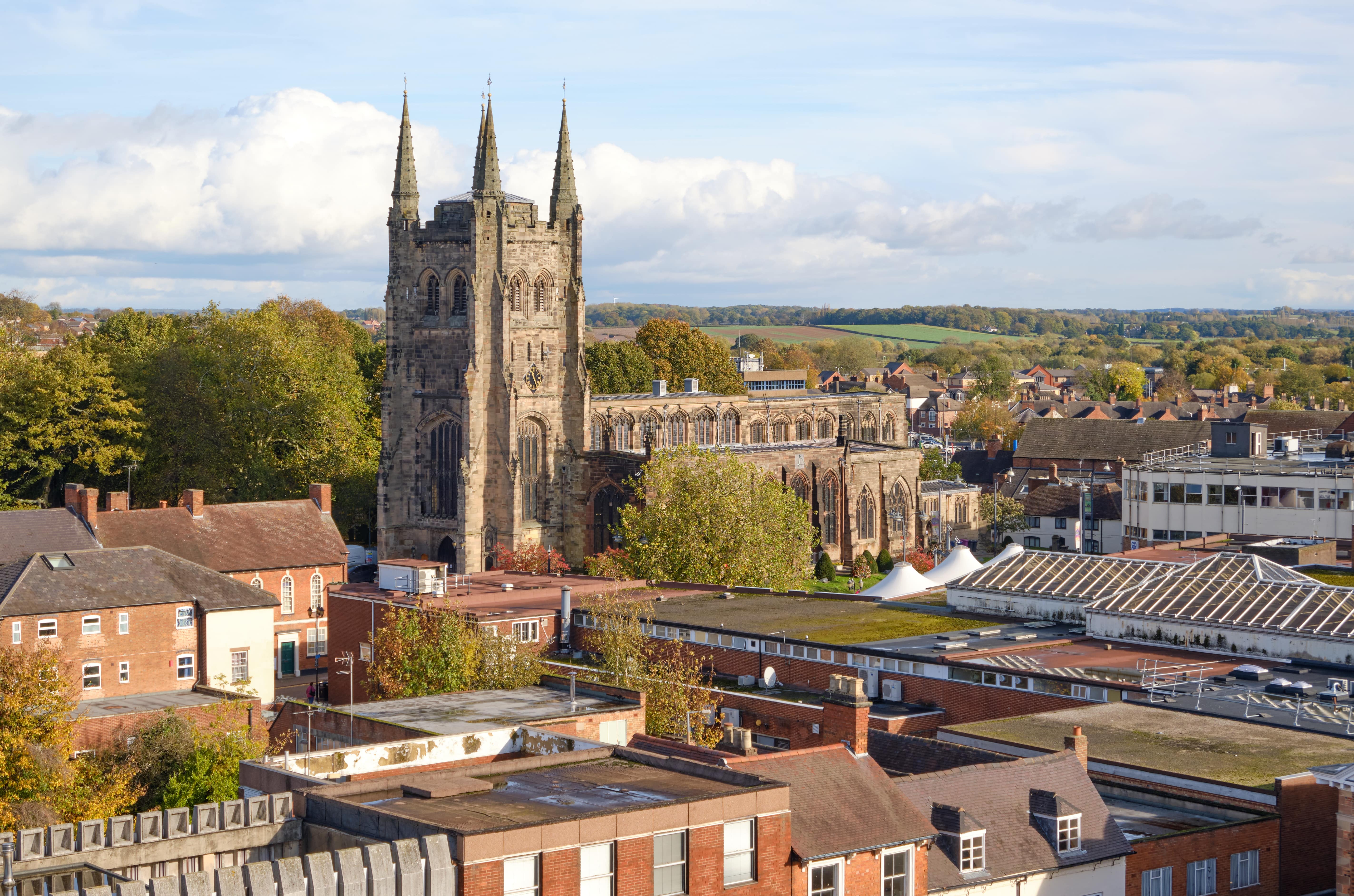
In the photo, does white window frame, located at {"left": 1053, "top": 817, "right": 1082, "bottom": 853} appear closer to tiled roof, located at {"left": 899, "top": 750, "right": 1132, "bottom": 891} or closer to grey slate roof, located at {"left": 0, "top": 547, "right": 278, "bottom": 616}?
tiled roof, located at {"left": 899, "top": 750, "right": 1132, "bottom": 891}

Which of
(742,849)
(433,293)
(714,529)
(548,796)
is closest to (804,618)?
(714,529)

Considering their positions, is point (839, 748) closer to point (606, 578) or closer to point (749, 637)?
point (749, 637)

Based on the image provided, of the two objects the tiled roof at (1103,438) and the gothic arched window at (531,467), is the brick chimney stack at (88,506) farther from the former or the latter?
the tiled roof at (1103,438)

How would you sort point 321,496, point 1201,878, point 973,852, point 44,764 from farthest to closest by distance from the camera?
point 321,496 → point 44,764 → point 1201,878 → point 973,852

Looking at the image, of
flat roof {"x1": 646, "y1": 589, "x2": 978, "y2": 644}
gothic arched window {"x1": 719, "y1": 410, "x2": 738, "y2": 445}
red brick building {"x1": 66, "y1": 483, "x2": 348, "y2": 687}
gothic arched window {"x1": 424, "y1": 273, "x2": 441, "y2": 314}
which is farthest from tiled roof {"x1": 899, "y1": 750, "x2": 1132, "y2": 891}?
gothic arched window {"x1": 719, "y1": 410, "x2": 738, "y2": 445}

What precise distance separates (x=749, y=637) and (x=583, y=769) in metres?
22.2

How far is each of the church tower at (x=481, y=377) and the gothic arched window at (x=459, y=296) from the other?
0.08 m

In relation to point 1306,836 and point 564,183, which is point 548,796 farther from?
point 564,183

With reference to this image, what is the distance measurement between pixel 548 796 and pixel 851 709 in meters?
7.77

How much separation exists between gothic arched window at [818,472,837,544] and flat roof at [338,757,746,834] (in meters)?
69.2

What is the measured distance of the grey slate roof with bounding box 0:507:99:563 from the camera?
60.0 meters

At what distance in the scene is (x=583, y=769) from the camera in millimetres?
25391

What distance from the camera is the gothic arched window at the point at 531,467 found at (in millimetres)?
81812

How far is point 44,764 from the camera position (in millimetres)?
39281
